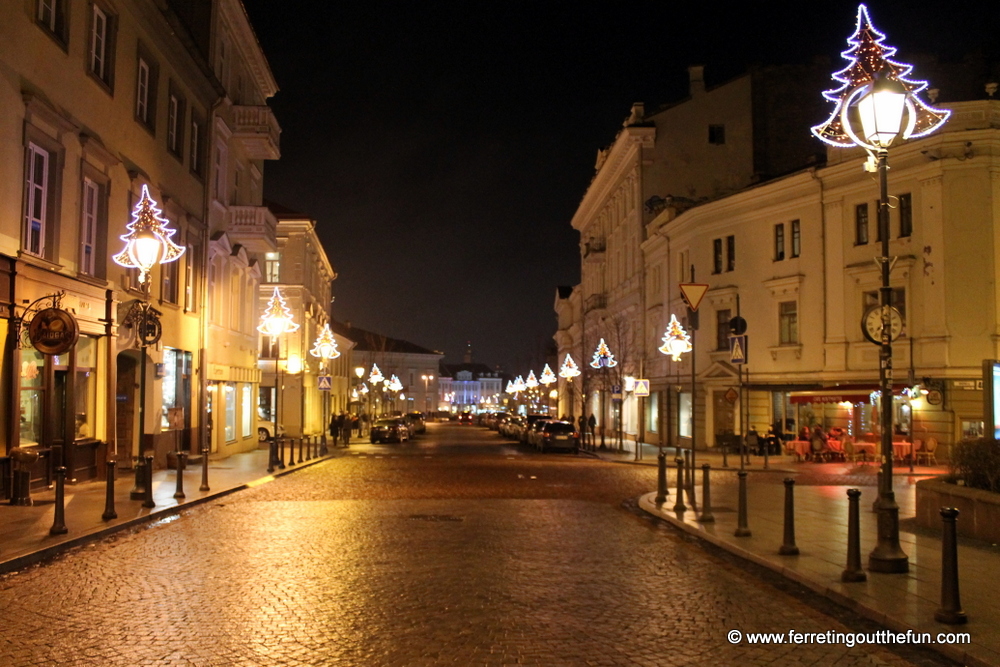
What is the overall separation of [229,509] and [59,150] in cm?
821

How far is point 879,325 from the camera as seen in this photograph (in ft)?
35.7

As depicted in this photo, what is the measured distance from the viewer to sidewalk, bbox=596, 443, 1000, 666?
7793 millimetres

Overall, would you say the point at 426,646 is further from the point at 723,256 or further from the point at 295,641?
the point at 723,256

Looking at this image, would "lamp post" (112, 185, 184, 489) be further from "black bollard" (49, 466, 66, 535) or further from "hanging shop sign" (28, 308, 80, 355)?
"black bollard" (49, 466, 66, 535)

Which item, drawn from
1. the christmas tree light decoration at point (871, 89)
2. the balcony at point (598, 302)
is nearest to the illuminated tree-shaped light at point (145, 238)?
the christmas tree light decoration at point (871, 89)

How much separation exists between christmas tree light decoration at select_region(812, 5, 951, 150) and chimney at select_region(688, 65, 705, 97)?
4069 cm

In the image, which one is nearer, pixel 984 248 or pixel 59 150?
pixel 59 150

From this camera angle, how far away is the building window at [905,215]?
30047mm

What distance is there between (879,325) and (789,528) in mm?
2780

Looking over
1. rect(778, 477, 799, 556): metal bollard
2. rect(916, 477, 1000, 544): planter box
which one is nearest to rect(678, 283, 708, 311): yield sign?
rect(916, 477, 1000, 544): planter box

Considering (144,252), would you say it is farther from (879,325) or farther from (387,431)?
(387,431)

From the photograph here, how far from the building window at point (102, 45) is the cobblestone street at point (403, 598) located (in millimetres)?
10798

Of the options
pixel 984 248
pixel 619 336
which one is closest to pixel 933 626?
pixel 984 248

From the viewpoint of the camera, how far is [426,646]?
23.5 feet
